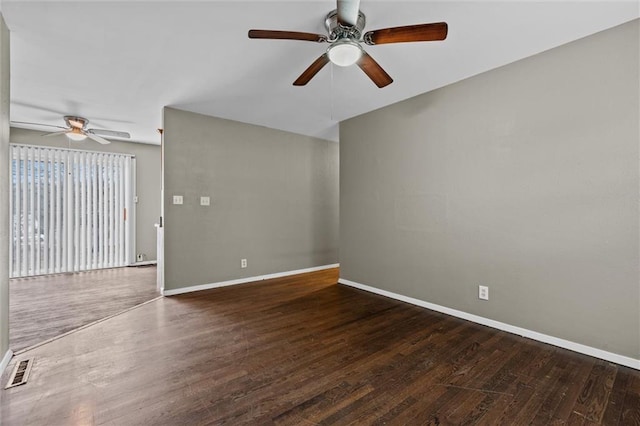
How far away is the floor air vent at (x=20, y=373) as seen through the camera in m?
1.83

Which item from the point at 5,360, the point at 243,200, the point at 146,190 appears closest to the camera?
the point at 5,360

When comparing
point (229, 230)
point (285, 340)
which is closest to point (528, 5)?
point (285, 340)

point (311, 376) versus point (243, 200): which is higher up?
point (243, 200)

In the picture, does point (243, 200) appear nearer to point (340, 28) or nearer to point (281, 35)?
point (281, 35)

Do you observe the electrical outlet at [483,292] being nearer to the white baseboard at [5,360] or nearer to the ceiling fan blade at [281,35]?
the ceiling fan blade at [281,35]

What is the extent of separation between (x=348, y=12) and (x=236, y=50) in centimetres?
117

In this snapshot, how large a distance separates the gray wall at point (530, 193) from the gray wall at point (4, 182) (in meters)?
3.65

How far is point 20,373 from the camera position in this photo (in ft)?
6.38

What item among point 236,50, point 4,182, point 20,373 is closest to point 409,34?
point 236,50

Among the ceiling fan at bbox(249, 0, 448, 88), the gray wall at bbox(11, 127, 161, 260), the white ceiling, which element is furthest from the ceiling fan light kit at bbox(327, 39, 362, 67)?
the gray wall at bbox(11, 127, 161, 260)

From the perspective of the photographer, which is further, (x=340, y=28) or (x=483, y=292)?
(x=483, y=292)

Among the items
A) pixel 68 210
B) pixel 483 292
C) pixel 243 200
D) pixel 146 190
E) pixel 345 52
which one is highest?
pixel 345 52

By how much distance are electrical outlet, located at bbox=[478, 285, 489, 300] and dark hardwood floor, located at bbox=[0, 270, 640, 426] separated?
0.29 m

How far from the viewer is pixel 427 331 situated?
264cm
